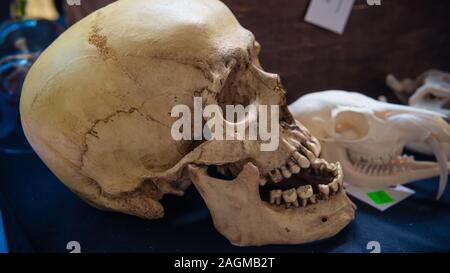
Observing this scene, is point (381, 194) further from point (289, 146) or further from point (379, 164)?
point (289, 146)

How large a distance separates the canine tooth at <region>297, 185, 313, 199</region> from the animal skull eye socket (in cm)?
30

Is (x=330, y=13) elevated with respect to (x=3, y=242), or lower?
elevated

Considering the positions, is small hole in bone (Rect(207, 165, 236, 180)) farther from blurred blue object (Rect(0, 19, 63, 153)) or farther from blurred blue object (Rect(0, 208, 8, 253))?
blurred blue object (Rect(0, 19, 63, 153))

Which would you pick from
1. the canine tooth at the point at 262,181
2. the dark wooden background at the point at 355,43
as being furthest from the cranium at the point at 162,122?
the dark wooden background at the point at 355,43

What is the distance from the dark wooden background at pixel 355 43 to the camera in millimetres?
1455

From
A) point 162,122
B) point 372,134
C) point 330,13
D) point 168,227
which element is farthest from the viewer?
point 330,13

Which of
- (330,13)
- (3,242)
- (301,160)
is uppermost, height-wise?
(330,13)

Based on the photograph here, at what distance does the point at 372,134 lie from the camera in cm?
125

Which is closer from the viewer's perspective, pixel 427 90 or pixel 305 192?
pixel 305 192

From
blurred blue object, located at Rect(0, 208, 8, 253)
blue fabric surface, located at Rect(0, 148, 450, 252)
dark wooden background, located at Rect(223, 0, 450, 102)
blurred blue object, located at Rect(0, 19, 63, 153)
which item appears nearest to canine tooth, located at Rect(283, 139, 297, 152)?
blue fabric surface, located at Rect(0, 148, 450, 252)

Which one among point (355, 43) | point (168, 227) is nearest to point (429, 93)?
point (355, 43)

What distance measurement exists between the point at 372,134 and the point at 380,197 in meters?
0.17

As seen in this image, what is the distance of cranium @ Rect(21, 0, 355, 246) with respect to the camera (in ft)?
3.12

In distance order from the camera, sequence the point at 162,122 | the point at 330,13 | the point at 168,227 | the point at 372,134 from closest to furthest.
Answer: the point at 162,122, the point at 168,227, the point at 372,134, the point at 330,13
